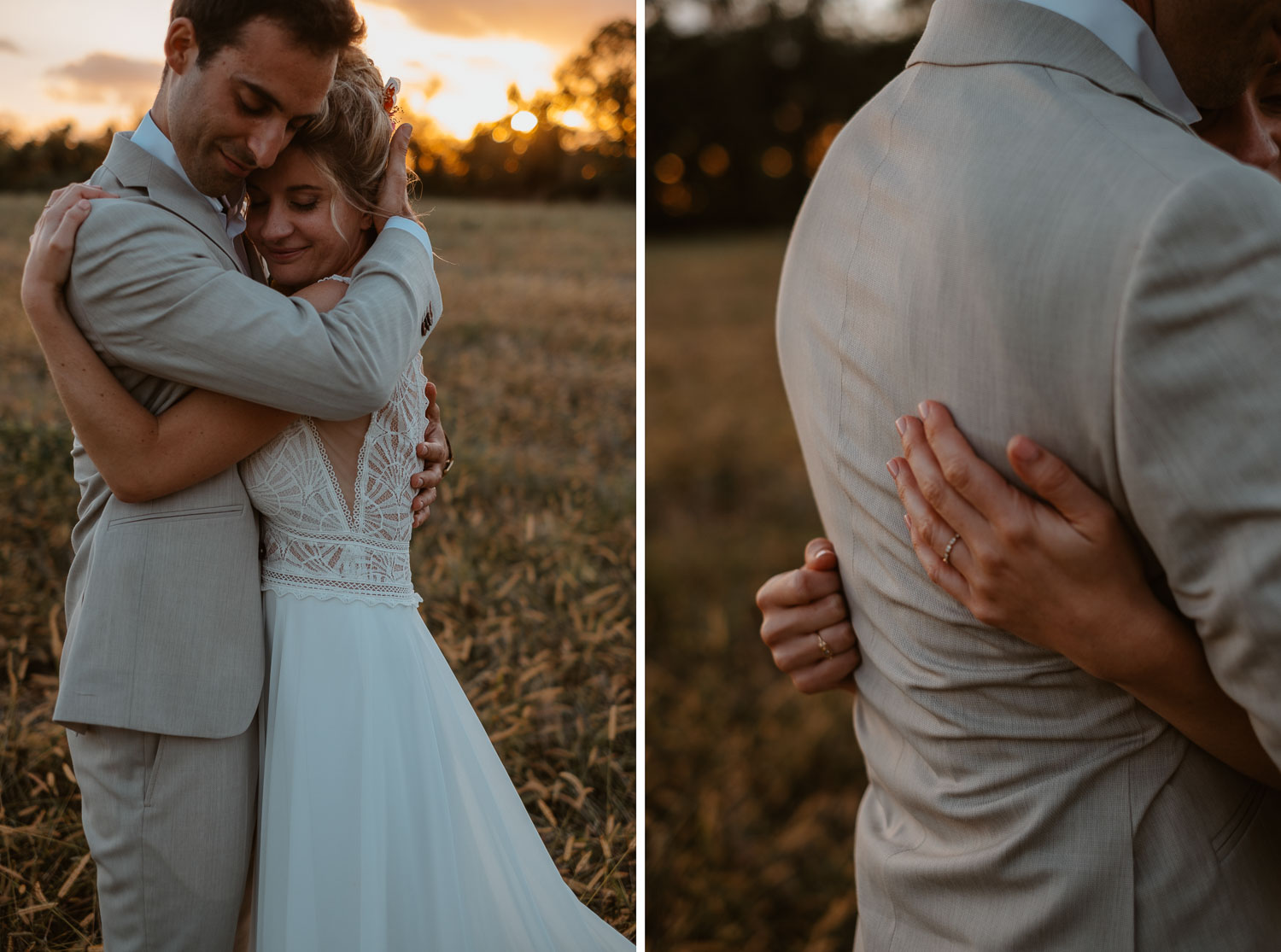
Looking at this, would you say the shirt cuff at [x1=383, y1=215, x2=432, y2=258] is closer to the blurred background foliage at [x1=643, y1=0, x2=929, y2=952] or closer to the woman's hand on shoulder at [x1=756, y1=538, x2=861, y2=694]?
the woman's hand on shoulder at [x1=756, y1=538, x2=861, y2=694]

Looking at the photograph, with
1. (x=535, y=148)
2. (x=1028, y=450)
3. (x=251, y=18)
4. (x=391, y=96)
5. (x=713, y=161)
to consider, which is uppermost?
(x=251, y=18)

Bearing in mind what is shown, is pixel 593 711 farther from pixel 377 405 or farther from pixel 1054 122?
pixel 1054 122

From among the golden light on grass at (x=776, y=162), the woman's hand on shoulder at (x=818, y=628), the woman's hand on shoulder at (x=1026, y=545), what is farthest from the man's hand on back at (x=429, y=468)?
the golden light on grass at (x=776, y=162)

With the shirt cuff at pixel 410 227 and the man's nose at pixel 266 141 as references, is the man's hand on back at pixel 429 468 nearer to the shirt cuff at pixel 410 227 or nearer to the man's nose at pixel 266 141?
the shirt cuff at pixel 410 227

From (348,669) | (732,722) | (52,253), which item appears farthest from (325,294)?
(732,722)

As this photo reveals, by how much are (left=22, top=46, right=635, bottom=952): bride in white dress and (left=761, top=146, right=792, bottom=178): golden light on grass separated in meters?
19.5

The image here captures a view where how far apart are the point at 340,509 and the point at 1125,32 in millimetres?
1515

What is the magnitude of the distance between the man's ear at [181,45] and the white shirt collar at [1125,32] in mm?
1343

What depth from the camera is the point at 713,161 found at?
68.3 ft

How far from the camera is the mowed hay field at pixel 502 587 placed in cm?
348

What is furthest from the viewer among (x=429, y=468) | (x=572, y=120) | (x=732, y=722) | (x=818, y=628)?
(x=572, y=120)

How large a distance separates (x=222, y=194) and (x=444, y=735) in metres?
1.16

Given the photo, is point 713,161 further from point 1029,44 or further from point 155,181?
point 1029,44

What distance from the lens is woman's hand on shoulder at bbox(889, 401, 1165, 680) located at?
112cm
